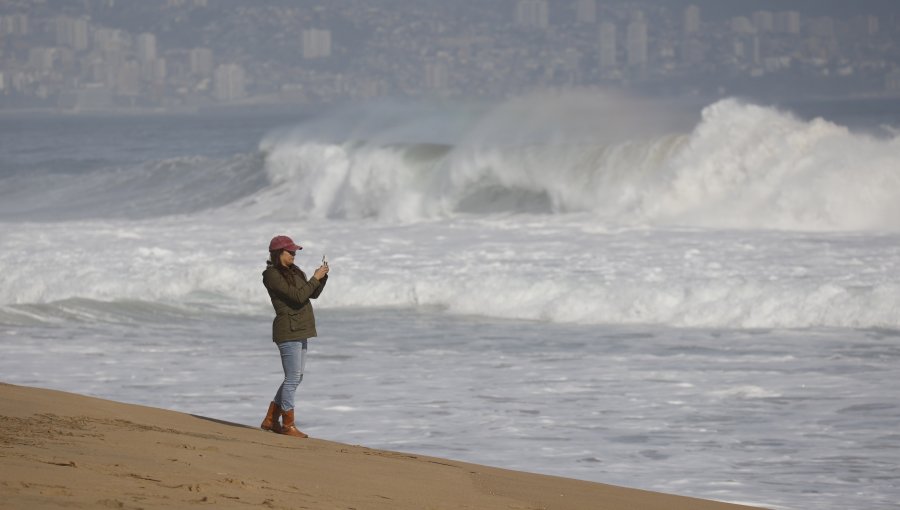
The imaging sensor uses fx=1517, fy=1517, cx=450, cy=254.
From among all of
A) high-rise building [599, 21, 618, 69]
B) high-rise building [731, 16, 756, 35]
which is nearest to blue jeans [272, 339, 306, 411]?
high-rise building [599, 21, 618, 69]

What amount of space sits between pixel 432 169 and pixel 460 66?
136652 mm

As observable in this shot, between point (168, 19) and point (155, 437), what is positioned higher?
point (168, 19)

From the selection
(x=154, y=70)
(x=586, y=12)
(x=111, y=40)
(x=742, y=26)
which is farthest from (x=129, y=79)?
(x=742, y=26)

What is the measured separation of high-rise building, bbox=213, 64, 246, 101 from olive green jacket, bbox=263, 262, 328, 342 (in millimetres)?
163911

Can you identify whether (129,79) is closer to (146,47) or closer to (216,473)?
(146,47)

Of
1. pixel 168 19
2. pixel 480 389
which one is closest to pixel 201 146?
pixel 480 389

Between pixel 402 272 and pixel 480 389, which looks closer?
pixel 480 389

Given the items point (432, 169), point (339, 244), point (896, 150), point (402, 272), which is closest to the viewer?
point (402, 272)

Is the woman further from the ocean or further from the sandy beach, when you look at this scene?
the ocean

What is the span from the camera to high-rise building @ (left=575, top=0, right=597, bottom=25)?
18262 cm

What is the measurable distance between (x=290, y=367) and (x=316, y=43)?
6760 inches

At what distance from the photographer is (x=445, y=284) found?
692 inches

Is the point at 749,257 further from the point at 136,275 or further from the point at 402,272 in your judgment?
the point at 136,275

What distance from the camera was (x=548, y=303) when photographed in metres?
16.3
